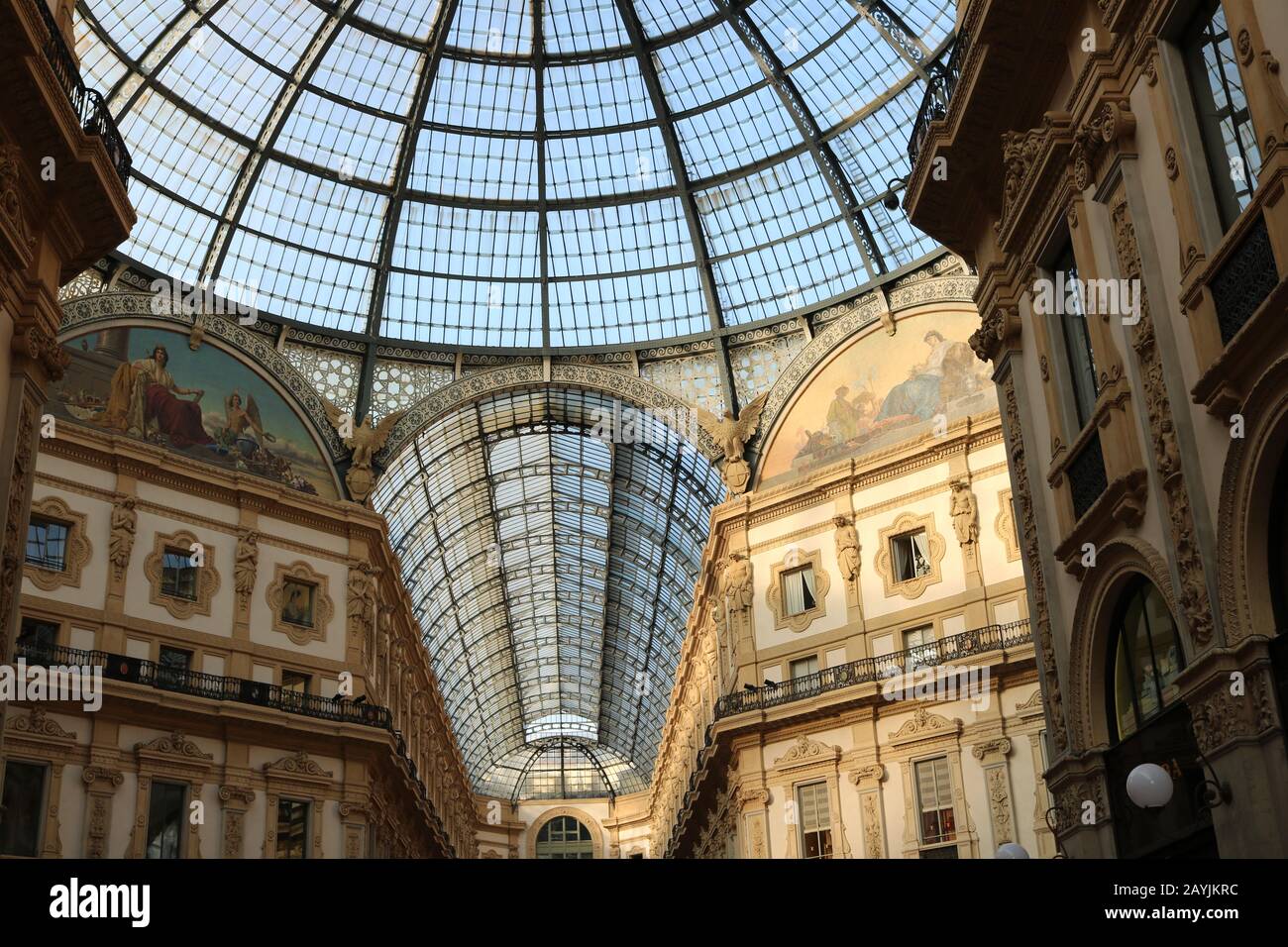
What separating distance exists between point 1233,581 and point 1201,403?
1821mm

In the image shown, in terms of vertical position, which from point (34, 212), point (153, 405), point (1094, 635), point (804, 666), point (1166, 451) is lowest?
point (1094, 635)

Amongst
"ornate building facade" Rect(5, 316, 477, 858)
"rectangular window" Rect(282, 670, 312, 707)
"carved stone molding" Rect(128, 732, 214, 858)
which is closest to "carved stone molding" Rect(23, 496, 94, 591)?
"ornate building facade" Rect(5, 316, 477, 858)

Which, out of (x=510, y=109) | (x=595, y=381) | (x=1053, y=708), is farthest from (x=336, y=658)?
(x=1053, y=708)

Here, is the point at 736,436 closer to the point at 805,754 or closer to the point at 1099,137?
the point at 805,754

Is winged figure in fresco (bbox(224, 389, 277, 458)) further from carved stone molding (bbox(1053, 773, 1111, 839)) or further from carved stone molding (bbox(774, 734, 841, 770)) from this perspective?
carved stone molding (bbox(1053, 773, 1111, 839))

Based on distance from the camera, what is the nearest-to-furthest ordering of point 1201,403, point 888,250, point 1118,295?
point 1201,403, point 1118,295, point 888,250

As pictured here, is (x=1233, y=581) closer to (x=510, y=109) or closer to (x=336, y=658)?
(x=336, y=658)

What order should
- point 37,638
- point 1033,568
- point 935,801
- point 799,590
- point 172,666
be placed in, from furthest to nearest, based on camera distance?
1. point 799,590
2. point 935,801
3. point 172,666
4. point 37,638
5. point 1033,568

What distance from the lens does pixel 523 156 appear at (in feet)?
149

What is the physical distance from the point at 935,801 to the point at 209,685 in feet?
64.9

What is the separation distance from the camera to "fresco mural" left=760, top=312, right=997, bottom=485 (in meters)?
39.3

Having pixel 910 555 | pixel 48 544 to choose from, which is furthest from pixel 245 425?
pixel 910 555
